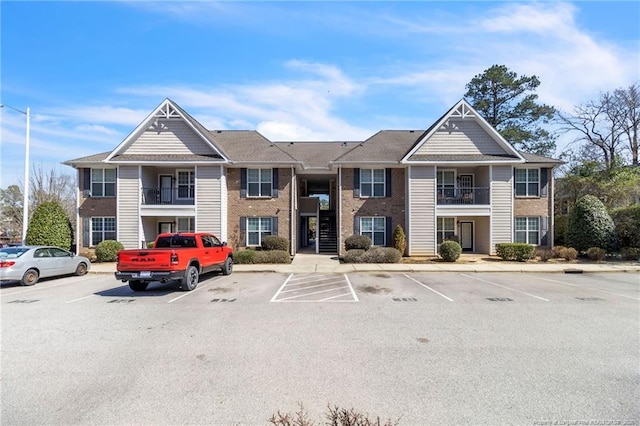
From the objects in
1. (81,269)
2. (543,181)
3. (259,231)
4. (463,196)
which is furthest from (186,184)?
(543,181)

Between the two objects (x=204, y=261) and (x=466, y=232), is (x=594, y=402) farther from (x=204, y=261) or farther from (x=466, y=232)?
(x=466, y=232)

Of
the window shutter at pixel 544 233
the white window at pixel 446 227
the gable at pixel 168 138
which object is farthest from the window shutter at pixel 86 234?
the window shutter at pixel 544 233

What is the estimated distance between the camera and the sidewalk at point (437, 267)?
1588cm

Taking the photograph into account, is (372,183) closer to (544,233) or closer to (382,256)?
(382,256)

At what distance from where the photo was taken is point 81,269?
15.0m

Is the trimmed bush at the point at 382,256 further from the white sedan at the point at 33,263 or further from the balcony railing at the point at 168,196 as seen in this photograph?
the white sedan at the point at 33,263

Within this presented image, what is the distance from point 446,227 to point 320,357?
1969 cm

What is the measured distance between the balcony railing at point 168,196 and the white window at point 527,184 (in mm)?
21193

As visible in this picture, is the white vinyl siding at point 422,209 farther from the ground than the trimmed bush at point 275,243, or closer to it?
farther from the ground

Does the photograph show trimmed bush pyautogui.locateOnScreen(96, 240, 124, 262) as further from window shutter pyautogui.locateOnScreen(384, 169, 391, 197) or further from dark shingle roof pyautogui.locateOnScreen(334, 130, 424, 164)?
window shutter pyautogui.locateOnScreen(384, 169, 391, 197)

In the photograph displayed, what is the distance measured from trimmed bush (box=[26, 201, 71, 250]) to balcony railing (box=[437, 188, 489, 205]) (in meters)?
23.5

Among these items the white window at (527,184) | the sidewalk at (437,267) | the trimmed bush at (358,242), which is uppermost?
the white window at (527,184)

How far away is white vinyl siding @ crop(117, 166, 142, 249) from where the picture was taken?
67.8 ft

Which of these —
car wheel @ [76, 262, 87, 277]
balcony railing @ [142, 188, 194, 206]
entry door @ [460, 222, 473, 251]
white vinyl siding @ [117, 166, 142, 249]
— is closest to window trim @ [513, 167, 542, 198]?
entry door @ [460, 222, 473, 251]
